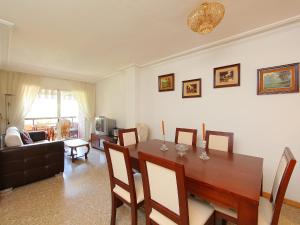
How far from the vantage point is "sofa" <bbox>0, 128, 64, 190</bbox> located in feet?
7.76

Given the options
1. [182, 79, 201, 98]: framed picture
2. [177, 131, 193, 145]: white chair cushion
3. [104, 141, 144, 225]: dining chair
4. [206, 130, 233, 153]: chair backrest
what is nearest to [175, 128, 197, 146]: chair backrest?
[177, 131, 193, 145]: white chair cushion

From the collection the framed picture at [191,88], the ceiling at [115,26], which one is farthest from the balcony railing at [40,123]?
the framed picture at [191,88]

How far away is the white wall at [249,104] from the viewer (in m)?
2.08

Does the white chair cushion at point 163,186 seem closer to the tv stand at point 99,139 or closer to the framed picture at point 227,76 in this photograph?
the framed picture at point 227,76

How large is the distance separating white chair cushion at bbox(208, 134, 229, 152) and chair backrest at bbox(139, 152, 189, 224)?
1.31m

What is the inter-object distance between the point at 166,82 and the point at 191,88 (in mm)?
675

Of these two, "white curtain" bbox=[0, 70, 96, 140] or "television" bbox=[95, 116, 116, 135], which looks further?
"television" bbox=[95, 116, 116, 135]

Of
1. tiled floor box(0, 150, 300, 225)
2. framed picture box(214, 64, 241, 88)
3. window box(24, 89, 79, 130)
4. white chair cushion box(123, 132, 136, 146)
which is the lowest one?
tiled floor box(0, 150, 300, 225)

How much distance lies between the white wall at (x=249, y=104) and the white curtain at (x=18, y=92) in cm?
412

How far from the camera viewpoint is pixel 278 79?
2.14m

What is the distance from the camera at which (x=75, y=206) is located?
6.74ft

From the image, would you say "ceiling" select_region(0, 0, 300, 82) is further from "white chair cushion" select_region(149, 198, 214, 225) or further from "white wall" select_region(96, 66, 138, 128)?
"white chair cushion" select_region(149, 198, 214, 225)

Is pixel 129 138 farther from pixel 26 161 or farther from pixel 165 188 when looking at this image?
pixel 26 161

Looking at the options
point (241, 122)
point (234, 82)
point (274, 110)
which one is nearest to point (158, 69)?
point (234, 82)
